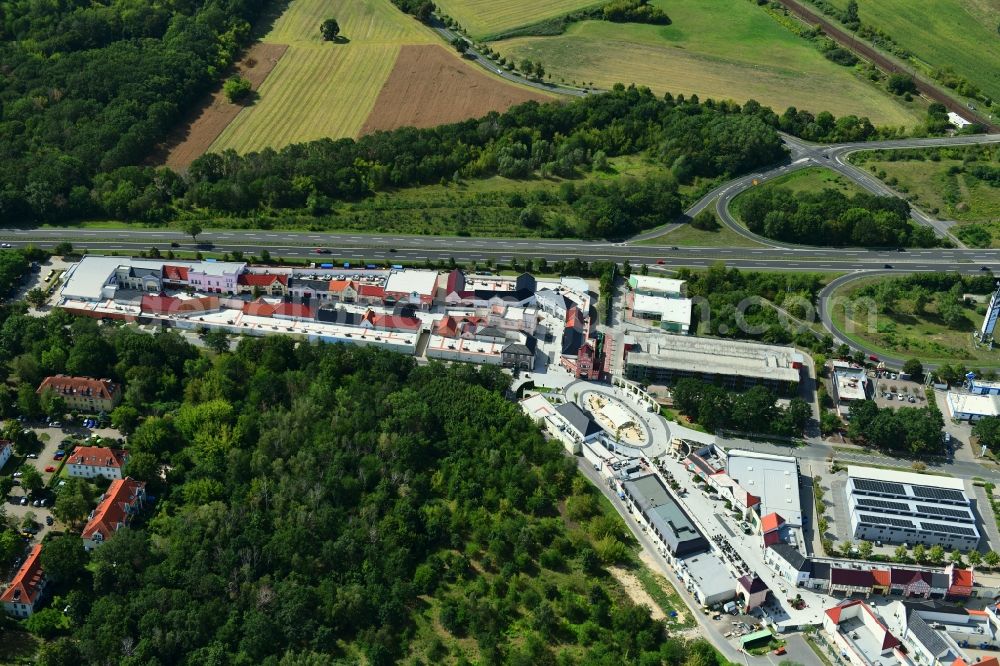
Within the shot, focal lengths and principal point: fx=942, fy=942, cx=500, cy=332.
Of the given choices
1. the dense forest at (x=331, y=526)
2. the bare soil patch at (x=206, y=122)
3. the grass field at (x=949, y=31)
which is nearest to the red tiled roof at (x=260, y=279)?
the dense forest at (x=331, y=526)

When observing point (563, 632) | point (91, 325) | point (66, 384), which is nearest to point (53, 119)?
point (91, 325)

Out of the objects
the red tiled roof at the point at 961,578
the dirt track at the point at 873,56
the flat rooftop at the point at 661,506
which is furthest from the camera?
the dirt track at the point at 873,56

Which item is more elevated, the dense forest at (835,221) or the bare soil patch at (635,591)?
the dense forest at (835,221)

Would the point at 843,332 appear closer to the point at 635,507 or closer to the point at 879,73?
the point at 635,507

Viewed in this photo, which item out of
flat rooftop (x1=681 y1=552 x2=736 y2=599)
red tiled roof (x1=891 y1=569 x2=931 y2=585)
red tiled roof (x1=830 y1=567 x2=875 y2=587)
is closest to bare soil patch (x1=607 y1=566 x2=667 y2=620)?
flat rooftop (x1=681 y1=552 x2=736 y2=599)

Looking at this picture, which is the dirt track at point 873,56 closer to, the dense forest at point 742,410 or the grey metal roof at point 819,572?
the dense forest at point 742,410

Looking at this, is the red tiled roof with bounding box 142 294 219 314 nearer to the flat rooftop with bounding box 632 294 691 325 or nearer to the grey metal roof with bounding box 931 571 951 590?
the flat rooftop with bounding box 632 294 691 325

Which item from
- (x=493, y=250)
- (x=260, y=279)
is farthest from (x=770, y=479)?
(x=260, y=279)

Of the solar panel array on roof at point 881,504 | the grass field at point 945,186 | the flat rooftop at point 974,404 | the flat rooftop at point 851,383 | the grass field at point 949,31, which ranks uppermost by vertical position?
the grass field at point 949,31
